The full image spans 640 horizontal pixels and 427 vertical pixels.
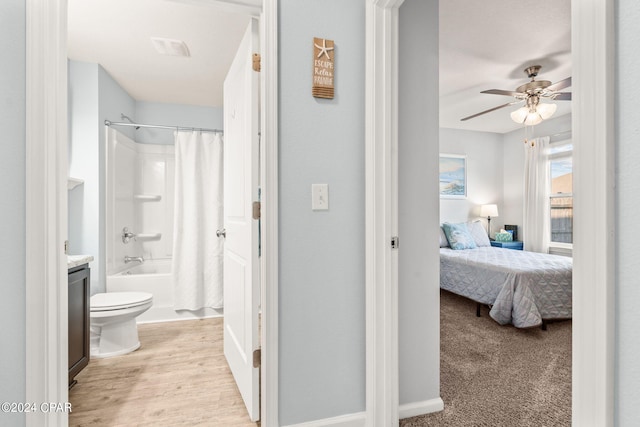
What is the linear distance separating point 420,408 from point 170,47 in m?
3.21

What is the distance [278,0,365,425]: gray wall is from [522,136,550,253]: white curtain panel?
4.82 meters

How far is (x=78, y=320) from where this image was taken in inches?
79.6

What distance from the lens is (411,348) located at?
67.5 inches

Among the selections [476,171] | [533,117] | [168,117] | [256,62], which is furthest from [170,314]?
[476,171]

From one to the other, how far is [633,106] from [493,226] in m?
6.05

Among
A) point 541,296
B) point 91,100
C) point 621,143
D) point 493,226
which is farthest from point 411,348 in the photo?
point 493,226

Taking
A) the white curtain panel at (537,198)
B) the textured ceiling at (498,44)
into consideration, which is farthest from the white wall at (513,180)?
the textured ceiling at (498,44)

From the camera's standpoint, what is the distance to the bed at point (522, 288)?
2.91 m

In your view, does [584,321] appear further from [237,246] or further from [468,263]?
[468,263]

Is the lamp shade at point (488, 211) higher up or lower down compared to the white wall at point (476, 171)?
lower down

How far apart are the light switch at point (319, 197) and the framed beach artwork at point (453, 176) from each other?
14.4ft

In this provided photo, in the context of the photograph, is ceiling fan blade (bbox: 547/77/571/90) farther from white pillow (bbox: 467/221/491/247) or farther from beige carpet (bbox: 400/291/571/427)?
white pillow (bbox: 467/221/491/247)

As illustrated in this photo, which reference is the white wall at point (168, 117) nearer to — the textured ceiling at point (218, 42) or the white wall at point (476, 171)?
the textured ceiling at point (218, 42)

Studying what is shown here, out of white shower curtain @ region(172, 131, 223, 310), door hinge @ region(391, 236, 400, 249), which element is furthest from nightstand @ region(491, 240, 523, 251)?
door hinge @ region(391, 236, 400, 249)
